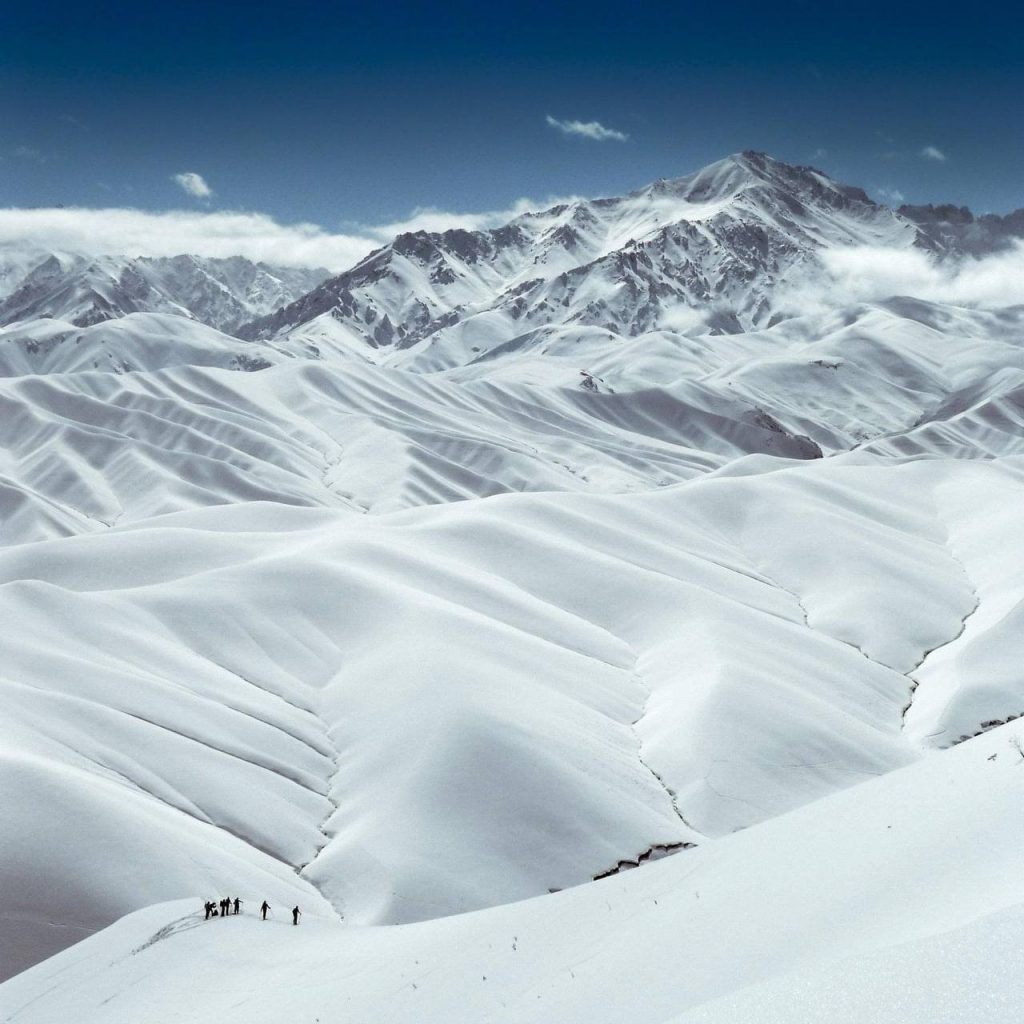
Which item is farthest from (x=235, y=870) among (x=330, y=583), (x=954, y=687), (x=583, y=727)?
(x=954, y=687)

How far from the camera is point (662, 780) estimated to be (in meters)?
62.1

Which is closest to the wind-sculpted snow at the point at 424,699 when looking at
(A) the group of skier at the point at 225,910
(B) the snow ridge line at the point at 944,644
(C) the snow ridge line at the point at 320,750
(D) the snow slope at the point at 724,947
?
(C) the snow ridge line at the point at 320,750

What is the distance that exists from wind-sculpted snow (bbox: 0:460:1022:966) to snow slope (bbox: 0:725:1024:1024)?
16223 mm

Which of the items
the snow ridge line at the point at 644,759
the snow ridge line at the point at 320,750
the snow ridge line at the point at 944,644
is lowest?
the snow ridge line at the point at 320,750

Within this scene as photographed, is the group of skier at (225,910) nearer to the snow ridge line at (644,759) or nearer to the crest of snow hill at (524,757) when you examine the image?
the crest of snow hill at (524,757)

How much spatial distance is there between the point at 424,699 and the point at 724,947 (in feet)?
163

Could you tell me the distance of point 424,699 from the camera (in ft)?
211

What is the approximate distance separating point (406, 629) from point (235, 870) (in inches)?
1229

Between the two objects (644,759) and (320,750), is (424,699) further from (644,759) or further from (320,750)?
(644,759)

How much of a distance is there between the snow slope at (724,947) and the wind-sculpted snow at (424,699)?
16.2 meters

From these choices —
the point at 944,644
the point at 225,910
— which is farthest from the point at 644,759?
the point at 225,910

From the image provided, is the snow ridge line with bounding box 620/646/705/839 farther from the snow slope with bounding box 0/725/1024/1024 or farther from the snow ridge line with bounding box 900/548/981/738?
the snow slope with bounding box 0/725/1024/1024

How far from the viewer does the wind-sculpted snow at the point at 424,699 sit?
48344 millimetres

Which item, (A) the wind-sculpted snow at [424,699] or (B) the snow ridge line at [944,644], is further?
(B) the snow ridge line at [944,644]
